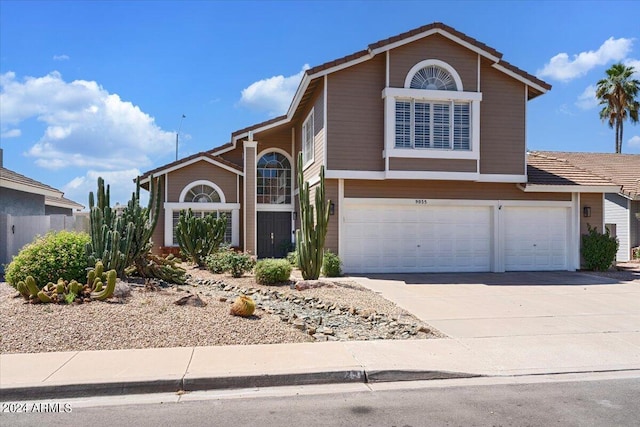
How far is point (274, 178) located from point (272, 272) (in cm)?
1057

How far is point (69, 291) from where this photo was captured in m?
9.95

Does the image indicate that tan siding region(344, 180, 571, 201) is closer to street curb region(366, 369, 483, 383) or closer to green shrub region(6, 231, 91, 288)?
green shrub region(6, 231, 91, 288)

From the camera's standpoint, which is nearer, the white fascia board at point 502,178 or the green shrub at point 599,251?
the white fascia board at point 502,178

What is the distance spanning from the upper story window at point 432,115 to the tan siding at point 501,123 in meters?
0.71

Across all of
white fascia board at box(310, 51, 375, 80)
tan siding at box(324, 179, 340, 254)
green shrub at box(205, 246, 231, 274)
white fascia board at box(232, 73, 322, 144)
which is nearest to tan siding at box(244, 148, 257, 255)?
white fascia board at box(232, 73, 322, 144)

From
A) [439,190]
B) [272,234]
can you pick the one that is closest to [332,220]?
[439,190]

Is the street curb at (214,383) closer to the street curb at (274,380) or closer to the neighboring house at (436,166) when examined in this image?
the street curb at (274,380)

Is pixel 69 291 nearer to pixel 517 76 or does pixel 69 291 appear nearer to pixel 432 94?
pixel 432 94

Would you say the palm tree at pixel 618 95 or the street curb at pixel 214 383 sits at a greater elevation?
the palm tree at pixel 618 95

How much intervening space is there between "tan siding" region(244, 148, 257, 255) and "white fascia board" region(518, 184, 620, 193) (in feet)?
34.0

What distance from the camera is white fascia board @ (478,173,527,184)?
1766cm

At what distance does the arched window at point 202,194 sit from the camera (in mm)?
22573

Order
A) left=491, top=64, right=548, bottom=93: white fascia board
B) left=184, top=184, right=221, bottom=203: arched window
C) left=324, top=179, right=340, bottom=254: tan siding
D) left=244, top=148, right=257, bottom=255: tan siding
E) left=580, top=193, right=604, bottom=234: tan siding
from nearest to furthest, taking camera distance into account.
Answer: left=324, top=179, right=340, bottom=254: tan siding
left=491, top=64, right=548, bottom=93: white fascia board
left=580, top=193, right=604, bottom=234: tan siding
left=244, top=148, right=257, bottom=255: tan siding
left=184, top=184, right=221, bottom=203: arched window

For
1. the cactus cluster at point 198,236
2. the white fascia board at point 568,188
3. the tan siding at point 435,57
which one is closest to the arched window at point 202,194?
the cactus cluster at point 198,236
